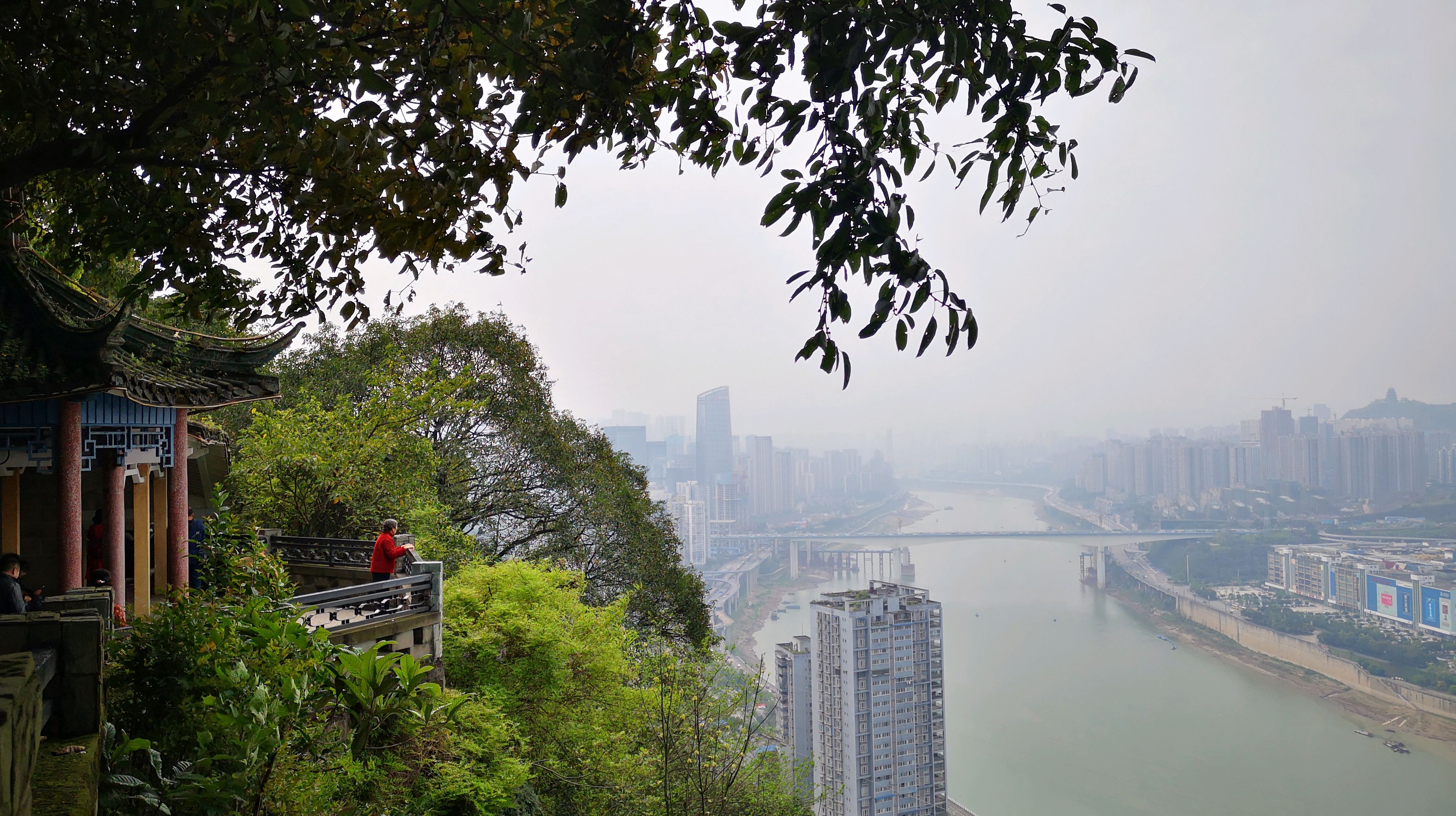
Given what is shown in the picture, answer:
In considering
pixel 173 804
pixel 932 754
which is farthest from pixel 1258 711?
pixel 173 804

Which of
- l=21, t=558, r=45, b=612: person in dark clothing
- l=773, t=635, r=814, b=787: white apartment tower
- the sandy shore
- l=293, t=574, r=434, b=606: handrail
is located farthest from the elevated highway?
l=21, t=558, r=45, b=612: person in dark clothing

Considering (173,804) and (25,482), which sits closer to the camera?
(173,804)

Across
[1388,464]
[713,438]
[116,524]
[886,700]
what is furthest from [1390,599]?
[116,524]

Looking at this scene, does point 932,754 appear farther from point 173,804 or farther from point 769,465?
point 769,465

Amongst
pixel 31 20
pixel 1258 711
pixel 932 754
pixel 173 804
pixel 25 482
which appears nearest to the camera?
pixel 31 20

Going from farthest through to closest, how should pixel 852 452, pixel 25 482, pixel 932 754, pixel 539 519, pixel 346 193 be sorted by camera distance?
pixel 852 452, pixel 932 754, pixel 539 519, pixel 25 482, pixel 346 193

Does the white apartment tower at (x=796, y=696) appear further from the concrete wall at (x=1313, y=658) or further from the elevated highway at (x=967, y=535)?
the concrete wall at (x=1313, y=658)

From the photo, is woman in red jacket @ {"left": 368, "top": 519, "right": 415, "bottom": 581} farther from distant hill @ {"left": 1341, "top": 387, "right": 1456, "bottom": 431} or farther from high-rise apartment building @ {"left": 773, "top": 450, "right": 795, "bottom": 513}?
distant hill @ {"left": 1341, "top": 387, "right": 1456, "bottom": 431}
